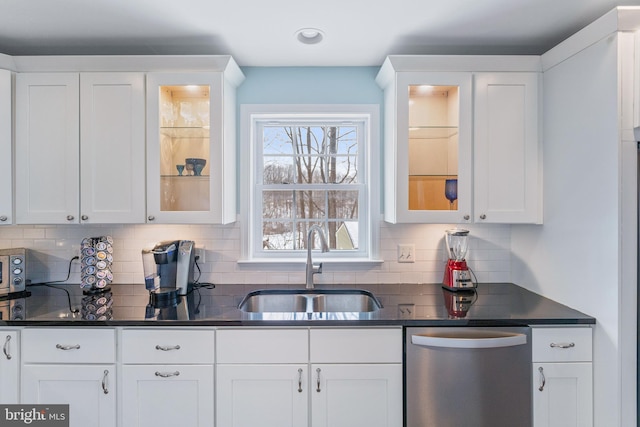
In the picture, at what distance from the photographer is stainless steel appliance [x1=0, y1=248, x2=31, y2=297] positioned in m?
2.04

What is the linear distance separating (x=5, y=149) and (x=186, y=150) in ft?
3.12

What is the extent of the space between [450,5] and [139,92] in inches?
66.1

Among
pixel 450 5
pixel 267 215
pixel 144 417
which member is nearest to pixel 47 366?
pixel 144 417

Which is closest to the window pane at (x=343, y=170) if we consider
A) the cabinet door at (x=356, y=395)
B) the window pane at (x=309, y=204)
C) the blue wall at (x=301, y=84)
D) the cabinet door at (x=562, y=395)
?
the window pane at (x=309, y=204)

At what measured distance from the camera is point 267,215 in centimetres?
246

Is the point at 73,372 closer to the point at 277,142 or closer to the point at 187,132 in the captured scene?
the point at 187,132

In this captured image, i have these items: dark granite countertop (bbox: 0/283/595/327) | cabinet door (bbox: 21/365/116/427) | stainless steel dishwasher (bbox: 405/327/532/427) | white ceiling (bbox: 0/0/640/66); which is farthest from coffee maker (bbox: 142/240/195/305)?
stainless steel dishwasher (bbox: 405/327/532/427)

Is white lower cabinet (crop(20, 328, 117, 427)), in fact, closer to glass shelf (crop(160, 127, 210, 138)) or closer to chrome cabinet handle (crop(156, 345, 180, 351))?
chrome cabinet handle (crop(156, 345, 180, 351))

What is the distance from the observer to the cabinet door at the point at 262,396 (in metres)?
1.62

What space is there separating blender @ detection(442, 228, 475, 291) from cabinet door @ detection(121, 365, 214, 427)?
145 cm

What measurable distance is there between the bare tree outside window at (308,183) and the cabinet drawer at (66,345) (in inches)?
43.2

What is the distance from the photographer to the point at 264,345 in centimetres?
162

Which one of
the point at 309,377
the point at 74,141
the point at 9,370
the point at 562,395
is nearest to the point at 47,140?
the point at 74,141

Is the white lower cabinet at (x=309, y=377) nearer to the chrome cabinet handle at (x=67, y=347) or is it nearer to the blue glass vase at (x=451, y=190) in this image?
the chrome cabinet handle at (x=67, y=347)
